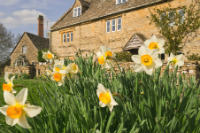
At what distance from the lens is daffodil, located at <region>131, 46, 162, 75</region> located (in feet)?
4.24

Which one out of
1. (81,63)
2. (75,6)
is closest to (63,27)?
(75,6)

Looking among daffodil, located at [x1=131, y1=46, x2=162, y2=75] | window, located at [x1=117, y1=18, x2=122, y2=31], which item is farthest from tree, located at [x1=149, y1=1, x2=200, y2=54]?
daffodil, located at [x1=131, y1=46, x2=162, y2=75]

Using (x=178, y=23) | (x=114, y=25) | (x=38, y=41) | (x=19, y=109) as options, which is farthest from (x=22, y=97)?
(x=38, y=41)

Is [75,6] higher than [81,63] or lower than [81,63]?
higher

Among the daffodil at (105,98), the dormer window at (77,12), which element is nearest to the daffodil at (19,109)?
the daffodil at (105,98)

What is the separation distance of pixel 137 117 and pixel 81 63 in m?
1.38

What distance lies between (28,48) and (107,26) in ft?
50.6

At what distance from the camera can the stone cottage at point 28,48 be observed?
80.2 feet

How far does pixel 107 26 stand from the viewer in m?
15.1

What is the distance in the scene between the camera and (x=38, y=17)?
25453 millimetres

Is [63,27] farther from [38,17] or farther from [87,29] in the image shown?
[38,17]

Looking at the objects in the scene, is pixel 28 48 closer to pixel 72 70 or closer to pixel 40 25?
pixel 40 25

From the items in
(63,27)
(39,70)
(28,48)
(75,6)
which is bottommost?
(39,70)

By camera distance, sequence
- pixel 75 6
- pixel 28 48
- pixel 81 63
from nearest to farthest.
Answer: pixel 81 63 < pixel 75 6 < pixel 28 48
